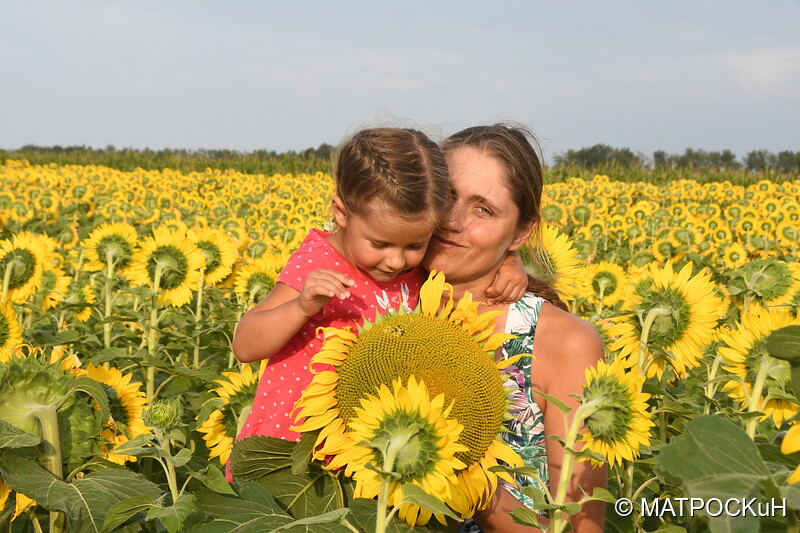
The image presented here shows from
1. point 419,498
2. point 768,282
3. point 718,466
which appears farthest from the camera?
point 768,282

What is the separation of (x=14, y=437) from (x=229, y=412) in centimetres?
123

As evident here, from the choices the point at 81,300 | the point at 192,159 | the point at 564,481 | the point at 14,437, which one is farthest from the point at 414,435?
the point at 192,159

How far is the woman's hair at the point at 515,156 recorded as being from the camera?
2.09 metres

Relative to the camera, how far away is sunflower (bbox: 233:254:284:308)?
3.29 m

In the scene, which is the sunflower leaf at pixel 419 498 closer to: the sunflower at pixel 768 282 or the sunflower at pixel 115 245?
the sunflower at pixel 768 282

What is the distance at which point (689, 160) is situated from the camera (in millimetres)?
25375

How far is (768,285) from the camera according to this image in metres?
2.82

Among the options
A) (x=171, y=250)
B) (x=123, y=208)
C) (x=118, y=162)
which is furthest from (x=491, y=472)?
(x=118, y=162)

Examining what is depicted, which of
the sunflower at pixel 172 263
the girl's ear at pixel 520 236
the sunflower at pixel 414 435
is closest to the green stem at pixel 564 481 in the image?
the sunflower at pixel 414 435

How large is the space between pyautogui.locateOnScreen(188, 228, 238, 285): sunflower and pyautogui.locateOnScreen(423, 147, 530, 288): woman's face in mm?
1747

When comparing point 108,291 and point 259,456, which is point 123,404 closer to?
point 259,456

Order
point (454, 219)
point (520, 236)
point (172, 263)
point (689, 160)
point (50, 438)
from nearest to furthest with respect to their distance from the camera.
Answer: point (50, 438) → point (454, 219) → point (520, 236) → point (172, 263) → point (689, 160)

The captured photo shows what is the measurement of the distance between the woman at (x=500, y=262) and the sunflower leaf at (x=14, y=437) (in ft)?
3.59

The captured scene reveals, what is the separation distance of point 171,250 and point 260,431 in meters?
1.58
